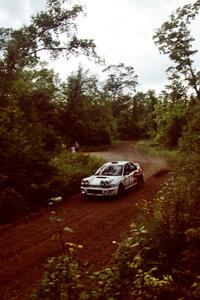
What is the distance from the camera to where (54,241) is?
10.9m

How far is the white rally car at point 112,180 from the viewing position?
16844 mm

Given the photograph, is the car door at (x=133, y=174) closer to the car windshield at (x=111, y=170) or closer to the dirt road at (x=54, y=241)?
the car windshield at (x=111, y=170)

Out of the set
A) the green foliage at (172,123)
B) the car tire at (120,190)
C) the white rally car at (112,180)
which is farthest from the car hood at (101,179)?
the green foliage at (172,123)

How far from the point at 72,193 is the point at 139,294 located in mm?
13117

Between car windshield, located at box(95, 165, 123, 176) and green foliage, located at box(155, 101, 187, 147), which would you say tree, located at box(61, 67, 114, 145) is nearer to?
green foliage, located at box(155, 101, 187, 147)

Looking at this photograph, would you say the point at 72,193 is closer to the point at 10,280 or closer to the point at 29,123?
the point at 29,123

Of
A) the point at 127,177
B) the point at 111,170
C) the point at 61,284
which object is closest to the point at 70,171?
the point at 111,170

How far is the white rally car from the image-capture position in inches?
663

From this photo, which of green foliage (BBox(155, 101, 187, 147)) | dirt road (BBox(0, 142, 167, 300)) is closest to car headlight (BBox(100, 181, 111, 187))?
dirt road (BBox(0, 142, 167, 300))

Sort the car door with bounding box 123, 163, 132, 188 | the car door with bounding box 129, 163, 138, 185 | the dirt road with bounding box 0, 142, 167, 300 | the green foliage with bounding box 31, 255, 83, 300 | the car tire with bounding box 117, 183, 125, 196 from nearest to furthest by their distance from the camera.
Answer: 1. the green foliage with bounding box 31, 255, 83, 300
2. the dirt road with bounding box 0, 142, 167, 300
3. the car tire with bounding box 117, 183, 125, 196
4. the car door with bounding box 123, 163, 132, 188
5. the car door with bounding box 129, 163, 138, 185

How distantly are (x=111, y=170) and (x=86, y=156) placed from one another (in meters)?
7.20

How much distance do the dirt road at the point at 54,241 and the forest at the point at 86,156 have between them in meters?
1.21

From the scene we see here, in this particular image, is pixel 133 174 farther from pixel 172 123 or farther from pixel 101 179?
pixel 172 123

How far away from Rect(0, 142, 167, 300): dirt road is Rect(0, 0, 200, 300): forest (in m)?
1.21
